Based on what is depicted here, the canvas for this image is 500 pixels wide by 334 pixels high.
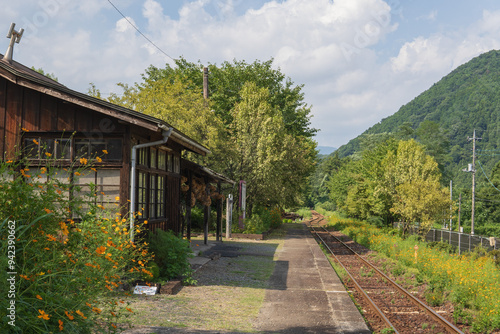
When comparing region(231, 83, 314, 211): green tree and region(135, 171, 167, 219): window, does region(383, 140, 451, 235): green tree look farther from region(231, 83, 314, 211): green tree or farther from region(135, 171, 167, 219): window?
region(135, 171, 167, 219): window

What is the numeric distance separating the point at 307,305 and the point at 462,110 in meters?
132

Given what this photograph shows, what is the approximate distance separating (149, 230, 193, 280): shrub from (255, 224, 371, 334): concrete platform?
234cm

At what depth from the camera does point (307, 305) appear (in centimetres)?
993

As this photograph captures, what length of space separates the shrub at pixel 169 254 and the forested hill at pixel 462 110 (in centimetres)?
9547

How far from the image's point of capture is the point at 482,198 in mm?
59250

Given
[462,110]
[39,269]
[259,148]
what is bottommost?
[39,269]

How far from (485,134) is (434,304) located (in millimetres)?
121872

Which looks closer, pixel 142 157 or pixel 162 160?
pixel 142 157

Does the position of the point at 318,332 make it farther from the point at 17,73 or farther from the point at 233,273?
the point at 17,73

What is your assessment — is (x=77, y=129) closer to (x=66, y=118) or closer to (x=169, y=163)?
(x=66, y=118)

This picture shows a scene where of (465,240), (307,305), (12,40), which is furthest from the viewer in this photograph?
(465,240)

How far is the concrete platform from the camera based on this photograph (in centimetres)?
816

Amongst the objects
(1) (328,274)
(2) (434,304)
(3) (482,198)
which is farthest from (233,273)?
(3) (482,198)

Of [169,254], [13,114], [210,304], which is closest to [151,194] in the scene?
[169,254]
